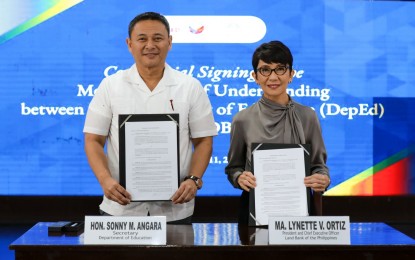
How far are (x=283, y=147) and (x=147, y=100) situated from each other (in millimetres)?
611

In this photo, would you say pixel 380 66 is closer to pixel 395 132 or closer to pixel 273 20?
pixel 395 132

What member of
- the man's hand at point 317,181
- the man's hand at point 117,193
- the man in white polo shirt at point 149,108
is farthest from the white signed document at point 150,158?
the man's hand at point 317,181

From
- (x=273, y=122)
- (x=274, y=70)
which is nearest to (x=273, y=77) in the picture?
(x=274, y=70)

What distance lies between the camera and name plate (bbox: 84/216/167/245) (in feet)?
6.16

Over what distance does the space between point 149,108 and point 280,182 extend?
25.0 inches

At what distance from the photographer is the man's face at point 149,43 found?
7.73ft

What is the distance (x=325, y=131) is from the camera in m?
4.32

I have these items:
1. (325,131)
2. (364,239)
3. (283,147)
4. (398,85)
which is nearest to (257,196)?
(283,147)

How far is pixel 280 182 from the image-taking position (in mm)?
2045

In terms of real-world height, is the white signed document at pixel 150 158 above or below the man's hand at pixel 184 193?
above

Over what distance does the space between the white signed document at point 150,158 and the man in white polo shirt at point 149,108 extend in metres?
0.17

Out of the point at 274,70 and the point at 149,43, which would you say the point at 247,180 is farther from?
the point at 149,43

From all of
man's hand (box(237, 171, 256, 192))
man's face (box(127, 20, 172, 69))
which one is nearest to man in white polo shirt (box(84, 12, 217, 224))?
Answer: man's face (box(127, 20, 172, 69))
